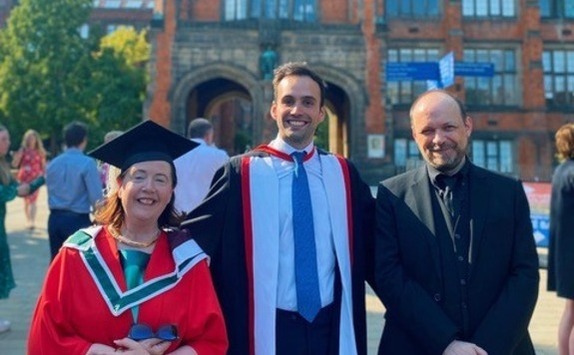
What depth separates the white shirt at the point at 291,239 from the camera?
3.12 m

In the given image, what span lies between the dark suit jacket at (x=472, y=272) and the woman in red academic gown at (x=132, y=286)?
936 mm

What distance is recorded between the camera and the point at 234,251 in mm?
3203

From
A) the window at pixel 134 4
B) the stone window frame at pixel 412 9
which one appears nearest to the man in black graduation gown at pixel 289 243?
the stone window frame at pixel 412 9

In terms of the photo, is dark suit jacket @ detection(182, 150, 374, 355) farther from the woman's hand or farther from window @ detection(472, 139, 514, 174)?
window @ detection(472, 139, 514, 174)

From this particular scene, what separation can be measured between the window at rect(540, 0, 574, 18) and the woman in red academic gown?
31.8 meters

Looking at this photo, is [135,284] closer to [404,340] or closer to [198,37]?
[404,340]

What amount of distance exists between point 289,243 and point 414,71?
1547cm

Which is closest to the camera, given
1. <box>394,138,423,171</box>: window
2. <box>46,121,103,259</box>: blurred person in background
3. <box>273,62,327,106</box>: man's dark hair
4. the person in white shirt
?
<box>273,62,327,106</box>: man's dark hair

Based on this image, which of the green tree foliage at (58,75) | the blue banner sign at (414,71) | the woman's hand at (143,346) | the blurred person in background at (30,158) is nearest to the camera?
the woman's hand at (143,346)

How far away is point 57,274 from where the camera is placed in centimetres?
264

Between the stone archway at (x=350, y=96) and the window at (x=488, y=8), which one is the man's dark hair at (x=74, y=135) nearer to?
the stone archway at (x=350, y=96)

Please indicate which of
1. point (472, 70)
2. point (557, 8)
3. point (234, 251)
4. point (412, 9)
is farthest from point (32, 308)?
point (557, 8)

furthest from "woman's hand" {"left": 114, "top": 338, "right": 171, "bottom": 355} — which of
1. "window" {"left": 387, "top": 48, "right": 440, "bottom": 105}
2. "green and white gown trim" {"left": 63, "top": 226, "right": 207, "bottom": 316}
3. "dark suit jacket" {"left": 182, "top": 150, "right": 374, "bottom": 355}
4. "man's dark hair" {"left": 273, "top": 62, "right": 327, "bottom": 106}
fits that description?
"window" {"left": 387, "top": 48, "right": 440, "bottom": 105}

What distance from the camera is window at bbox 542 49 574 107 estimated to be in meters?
29.8
